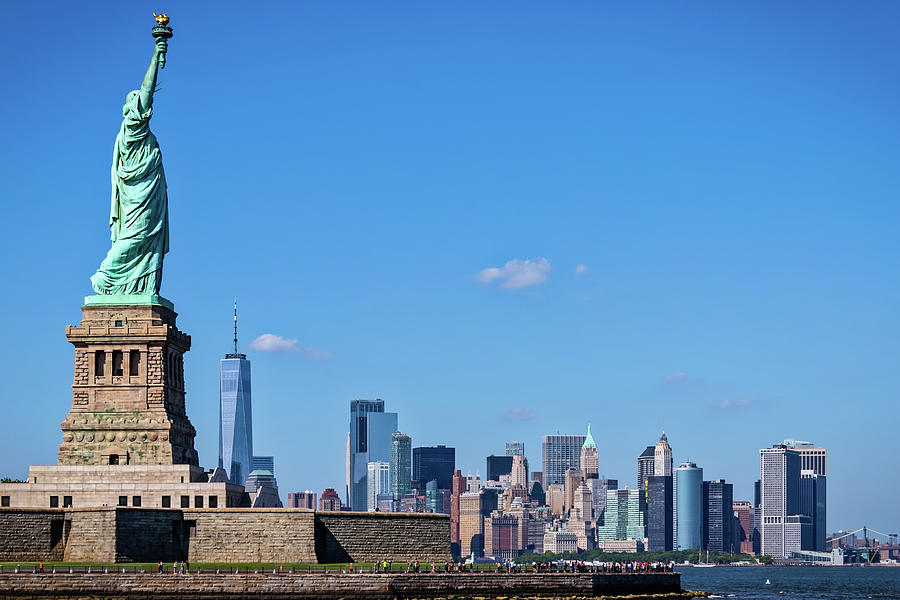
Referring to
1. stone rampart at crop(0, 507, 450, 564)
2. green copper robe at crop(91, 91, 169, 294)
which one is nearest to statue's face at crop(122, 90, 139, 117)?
green copper robe at crop(91, 91, 169, 294)

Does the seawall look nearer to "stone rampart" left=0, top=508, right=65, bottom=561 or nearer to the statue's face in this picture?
"stone rampart" left=0, top=508, right=65, bottom=561

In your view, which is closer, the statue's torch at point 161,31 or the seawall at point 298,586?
the seawall at point 298,586

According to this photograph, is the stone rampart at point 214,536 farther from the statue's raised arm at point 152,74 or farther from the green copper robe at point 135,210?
the statue's raised arm at point 152,74

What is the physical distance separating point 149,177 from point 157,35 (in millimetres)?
9037

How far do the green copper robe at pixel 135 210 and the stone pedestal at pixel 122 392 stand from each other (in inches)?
103

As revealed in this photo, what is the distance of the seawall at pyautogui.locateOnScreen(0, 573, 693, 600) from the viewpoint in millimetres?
80562

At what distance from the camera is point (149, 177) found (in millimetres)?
100125

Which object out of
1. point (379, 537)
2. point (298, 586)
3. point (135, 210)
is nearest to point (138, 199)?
point (135, 210)

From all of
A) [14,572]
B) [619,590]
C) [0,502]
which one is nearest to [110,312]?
[0,502]

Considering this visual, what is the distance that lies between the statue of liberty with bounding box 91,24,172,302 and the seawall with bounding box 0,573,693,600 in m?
22.9

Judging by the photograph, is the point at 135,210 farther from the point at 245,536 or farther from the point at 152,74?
the point at 245,536

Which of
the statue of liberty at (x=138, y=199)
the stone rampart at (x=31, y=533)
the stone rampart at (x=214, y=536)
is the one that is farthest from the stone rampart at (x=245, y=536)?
the statue of liberty at (x=138, y=199)

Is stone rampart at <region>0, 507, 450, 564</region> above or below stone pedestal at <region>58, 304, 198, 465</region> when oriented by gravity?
below

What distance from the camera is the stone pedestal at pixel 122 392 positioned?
311 ft
